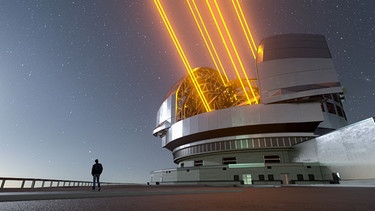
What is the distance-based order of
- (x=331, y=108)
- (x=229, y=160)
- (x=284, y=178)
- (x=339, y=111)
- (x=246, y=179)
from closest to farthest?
(x=284, y=178)
(x=246, y=179)
(x=229, y=160)
(x=331, y=108)
(x=339, y=111)

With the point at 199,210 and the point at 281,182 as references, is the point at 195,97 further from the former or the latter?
the point at 199,210

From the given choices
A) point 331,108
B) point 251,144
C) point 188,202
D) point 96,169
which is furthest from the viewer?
point 331,108

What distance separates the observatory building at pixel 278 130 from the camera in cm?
2838

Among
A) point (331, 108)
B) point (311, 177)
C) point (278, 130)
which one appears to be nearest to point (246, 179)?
point (311, 177)

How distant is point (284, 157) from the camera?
33.3 m

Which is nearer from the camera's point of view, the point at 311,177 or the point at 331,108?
the point at 311,177

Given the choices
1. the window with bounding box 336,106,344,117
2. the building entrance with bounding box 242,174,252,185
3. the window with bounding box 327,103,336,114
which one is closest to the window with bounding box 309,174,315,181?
the building entrance with bounding box 242,174,252,185

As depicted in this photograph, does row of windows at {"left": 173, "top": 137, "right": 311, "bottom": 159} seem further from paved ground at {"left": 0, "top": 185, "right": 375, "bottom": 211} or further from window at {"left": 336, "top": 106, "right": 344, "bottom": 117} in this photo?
paved ground at {"left": 0, "top": 185, "right": 375, "bottom": 211}

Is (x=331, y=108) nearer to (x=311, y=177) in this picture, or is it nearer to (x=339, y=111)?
(x=339, y=111)

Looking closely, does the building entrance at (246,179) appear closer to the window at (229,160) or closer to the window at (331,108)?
the window at (229,160)

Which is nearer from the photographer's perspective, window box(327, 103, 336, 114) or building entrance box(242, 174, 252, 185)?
building entrance box(242, 174, 252, 185)

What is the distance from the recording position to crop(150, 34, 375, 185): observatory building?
93.1ft

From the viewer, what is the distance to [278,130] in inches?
1331

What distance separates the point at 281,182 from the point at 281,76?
1754 centimetres
